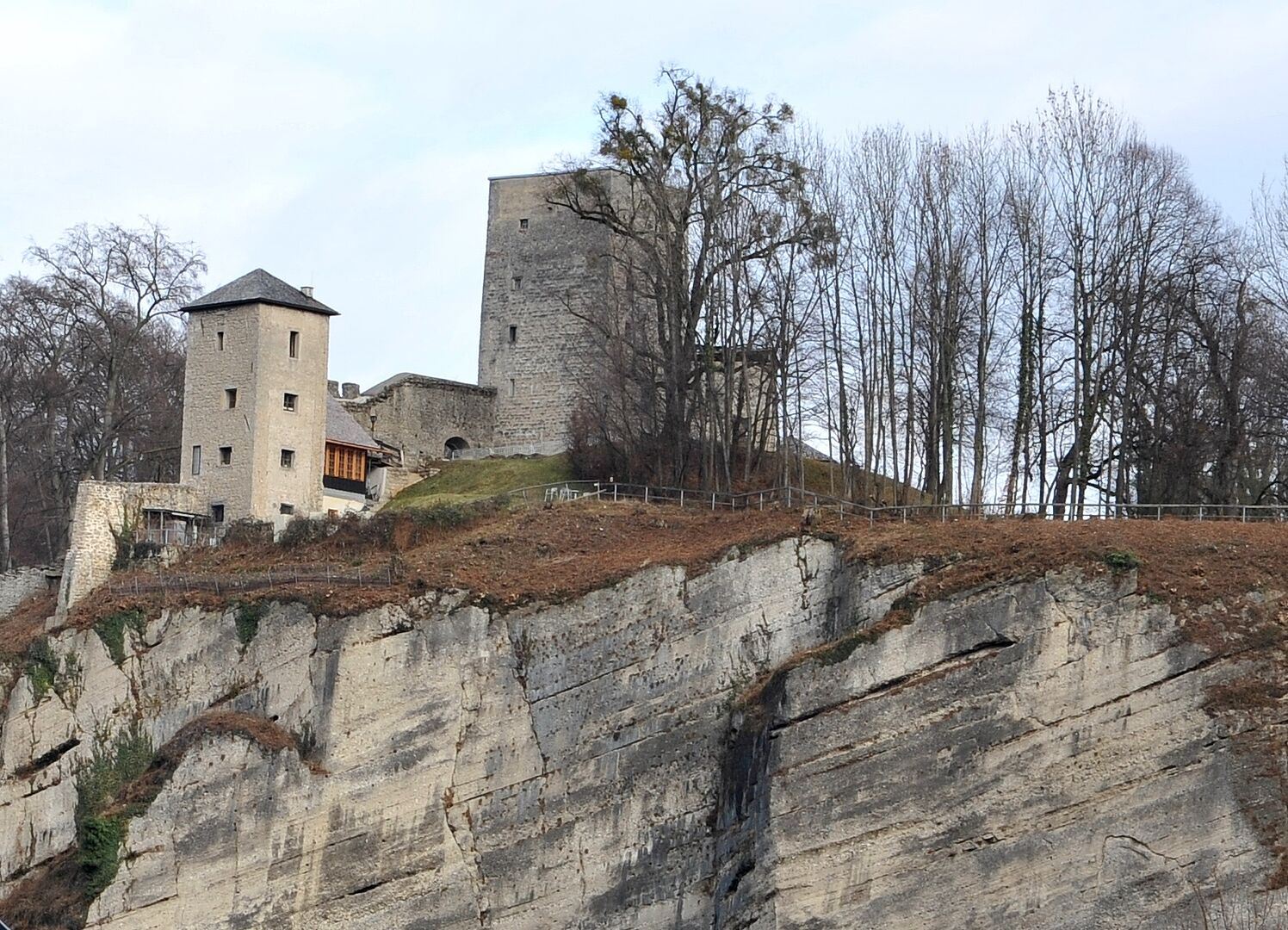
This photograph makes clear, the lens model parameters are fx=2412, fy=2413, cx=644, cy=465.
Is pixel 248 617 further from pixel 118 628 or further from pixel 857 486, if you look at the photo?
pixel 857 486

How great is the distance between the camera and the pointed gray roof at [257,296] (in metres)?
58.3

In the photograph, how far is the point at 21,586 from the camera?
59156mm

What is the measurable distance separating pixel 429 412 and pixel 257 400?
971cm

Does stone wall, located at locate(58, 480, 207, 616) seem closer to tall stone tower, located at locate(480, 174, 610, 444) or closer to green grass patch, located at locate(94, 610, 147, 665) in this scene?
green grass patch, located at locate(94, 610, 147, 665)

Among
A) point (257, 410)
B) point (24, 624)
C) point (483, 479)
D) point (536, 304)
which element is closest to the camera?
point (24, 624)

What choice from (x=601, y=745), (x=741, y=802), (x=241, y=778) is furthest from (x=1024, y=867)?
(x=241, y=778)

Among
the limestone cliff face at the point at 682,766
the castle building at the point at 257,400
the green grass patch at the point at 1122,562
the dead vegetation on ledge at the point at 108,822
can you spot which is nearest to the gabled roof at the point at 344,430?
the castle building at the point at 257,400

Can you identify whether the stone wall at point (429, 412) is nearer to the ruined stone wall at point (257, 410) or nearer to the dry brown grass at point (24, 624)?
the ruined stone wall at point (257, 410)

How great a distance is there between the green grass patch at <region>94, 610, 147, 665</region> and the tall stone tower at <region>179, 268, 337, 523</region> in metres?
4.44

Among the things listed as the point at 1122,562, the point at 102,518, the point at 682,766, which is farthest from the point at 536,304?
the point at 1122,562

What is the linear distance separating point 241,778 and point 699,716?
31.4ft

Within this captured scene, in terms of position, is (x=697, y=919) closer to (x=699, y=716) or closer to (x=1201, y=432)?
(x=699, y=716)

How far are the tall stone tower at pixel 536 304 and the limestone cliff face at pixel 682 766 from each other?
15788 millimetres

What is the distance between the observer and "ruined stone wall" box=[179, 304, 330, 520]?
57688mm
